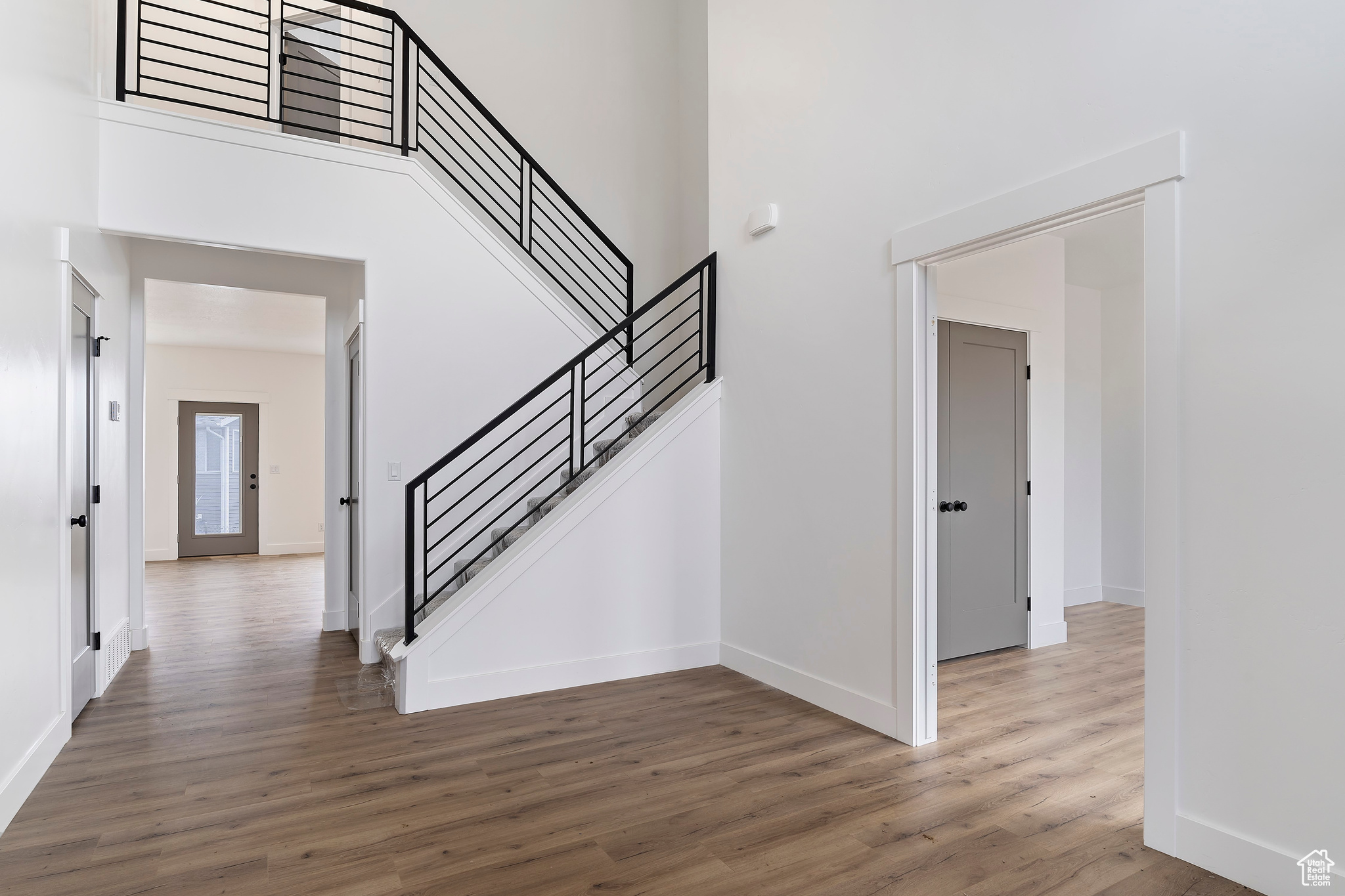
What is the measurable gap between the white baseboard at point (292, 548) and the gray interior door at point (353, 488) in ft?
20.2

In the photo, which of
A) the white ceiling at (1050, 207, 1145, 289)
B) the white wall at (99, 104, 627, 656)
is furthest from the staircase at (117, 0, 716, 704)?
the white ceiling at (1050, 207, 1145, 289)

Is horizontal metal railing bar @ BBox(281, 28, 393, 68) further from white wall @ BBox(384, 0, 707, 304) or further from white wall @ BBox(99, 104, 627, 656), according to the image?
white wall @ BBox(384, 0, 707, 304)

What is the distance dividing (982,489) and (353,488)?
15.2 ft

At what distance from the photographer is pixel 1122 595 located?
679 cm

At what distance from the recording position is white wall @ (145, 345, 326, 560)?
10344 millimetres

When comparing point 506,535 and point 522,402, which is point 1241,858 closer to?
point 522,402

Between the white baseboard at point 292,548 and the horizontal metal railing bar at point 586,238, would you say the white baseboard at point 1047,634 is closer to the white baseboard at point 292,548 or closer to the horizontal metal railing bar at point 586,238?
the horizontal metal railing bar at point 586,238

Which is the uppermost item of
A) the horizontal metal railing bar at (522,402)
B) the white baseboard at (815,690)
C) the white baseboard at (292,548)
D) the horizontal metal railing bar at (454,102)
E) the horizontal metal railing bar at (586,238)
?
the horizontal metal railing bar at (454,102)

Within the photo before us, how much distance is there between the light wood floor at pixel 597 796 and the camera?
90.0 inches

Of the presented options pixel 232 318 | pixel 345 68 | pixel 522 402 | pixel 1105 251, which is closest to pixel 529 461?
pixel 522 402

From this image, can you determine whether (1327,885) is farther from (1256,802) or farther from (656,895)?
(656,895)

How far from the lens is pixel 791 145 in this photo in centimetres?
414

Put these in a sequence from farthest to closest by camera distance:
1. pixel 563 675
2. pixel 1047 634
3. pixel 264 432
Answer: pixel 264 432
pixel 1047 634
pixel 563 675

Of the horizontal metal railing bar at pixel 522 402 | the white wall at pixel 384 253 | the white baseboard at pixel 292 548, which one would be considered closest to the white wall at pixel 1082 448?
the horizontal metal railing bar at pixel 522 402
